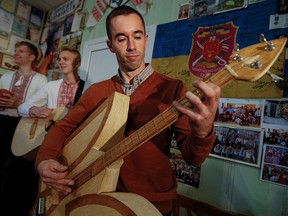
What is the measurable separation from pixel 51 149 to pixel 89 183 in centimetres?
35

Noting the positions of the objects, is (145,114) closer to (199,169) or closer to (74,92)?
(199,169)

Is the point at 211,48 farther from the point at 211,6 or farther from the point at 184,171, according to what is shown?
the point at 184,171

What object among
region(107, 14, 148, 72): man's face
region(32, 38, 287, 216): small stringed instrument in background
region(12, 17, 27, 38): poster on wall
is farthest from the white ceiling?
region(32, 38, 287, 216): small stringed instrument in background

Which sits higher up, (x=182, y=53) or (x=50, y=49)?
(x=50, y=49)

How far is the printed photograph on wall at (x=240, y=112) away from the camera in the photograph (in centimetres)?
133

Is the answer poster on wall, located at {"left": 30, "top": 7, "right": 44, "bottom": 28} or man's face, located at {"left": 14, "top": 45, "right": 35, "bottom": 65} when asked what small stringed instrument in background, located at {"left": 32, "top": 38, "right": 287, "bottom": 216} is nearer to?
man's face, located at {"left": 14, "top": 45, "right": 35, "bottom": 65}

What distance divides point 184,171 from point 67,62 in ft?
4.78

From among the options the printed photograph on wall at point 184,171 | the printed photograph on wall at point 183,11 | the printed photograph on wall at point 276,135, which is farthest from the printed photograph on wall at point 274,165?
the printed photograph on wall at point 183,11

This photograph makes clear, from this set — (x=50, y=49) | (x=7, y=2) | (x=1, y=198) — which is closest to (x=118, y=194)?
(x=1, y=198)

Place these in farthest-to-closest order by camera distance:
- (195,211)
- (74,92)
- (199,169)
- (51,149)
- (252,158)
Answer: (74,92), (199,169), (195,211), (252,158), (51,149)

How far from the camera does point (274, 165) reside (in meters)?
1.23

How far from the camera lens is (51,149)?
1.04 m

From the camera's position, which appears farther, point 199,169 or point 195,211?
point 199,169

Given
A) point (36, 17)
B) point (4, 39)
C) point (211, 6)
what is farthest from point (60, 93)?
point (36, 17)
